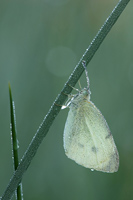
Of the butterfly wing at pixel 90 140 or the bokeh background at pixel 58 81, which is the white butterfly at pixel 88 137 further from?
the bokeh background at pixel 58 81

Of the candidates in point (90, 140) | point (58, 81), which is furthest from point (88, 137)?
point (58, 81)

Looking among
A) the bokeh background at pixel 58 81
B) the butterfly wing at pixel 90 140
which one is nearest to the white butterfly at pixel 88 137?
the butterfly wing at pixel 90 140

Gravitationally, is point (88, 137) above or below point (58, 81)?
above

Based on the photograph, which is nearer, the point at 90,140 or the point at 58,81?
the point at 90,140

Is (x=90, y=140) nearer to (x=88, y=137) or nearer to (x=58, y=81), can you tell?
(x=88, y=137)

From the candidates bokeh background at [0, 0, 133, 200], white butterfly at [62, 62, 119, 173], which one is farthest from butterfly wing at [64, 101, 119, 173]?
bokeh background at [0, 0, 133, 200]

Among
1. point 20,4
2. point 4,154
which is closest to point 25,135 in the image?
point 4,154

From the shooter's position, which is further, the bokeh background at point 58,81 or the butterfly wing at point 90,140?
the bokeh background at point 58,81
